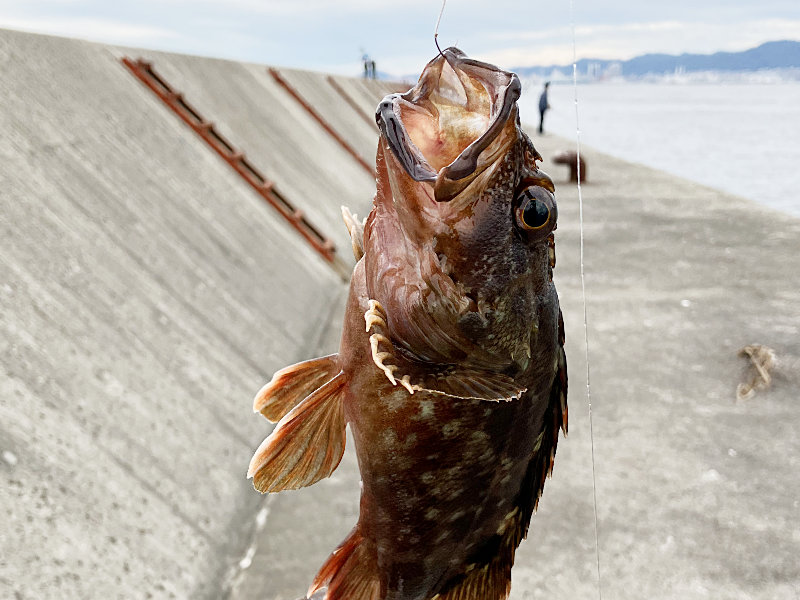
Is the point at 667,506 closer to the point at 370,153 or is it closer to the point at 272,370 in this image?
the point at 272,370

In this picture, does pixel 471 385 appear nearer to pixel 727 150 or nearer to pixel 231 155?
pixel 231 155

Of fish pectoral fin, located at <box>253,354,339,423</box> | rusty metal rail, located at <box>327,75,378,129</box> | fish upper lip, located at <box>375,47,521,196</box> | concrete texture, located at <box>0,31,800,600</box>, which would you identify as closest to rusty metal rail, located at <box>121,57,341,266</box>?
concrete texture, located at <box>0,31,800,600</box>

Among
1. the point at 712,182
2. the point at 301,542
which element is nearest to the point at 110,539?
the point at 301,542

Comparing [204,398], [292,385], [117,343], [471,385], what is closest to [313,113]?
[204,398]

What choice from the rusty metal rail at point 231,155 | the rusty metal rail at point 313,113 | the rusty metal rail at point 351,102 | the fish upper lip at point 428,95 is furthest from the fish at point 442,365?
the rusty metal rail at point 351,102

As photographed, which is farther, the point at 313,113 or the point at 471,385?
the point at 313,113

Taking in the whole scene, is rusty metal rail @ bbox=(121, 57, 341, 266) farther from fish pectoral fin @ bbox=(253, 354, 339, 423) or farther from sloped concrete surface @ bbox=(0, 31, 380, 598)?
fish pectoral fin @ bbox=(253, 354, 339, 423)
